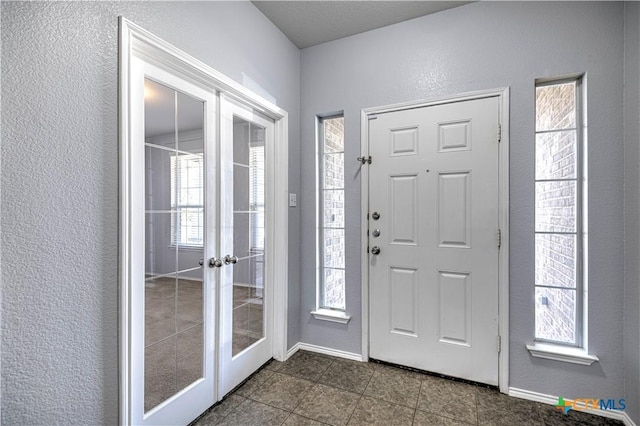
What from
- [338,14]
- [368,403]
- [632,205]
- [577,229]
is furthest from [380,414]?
[338,14]

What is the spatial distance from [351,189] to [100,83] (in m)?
1.66

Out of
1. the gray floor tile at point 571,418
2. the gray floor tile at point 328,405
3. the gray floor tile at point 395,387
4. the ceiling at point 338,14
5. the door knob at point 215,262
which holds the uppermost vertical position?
the ceiling at point 338,14

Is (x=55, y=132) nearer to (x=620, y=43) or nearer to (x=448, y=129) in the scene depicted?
(x=448, y=129)

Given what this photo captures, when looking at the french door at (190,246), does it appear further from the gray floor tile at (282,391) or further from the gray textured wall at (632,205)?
the gray textured wall at (632,205)

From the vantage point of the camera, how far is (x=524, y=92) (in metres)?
1.86

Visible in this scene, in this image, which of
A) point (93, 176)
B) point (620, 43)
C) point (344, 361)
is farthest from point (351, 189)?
point (620, 43)

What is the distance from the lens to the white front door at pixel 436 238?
195cm

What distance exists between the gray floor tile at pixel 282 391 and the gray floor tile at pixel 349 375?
16 centimetres

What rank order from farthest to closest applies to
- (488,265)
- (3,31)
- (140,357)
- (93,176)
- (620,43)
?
(488,265) < (620,43) < (140,357) < (93,176) < (3,31)

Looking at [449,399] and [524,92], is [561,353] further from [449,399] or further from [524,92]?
[524,92]

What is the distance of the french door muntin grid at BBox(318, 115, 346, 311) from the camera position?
2.45 meters

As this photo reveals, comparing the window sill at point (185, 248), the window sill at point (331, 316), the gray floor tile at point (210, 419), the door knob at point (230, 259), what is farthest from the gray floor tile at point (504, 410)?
the window sill at point (185, 248)

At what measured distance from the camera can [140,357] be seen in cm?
137
